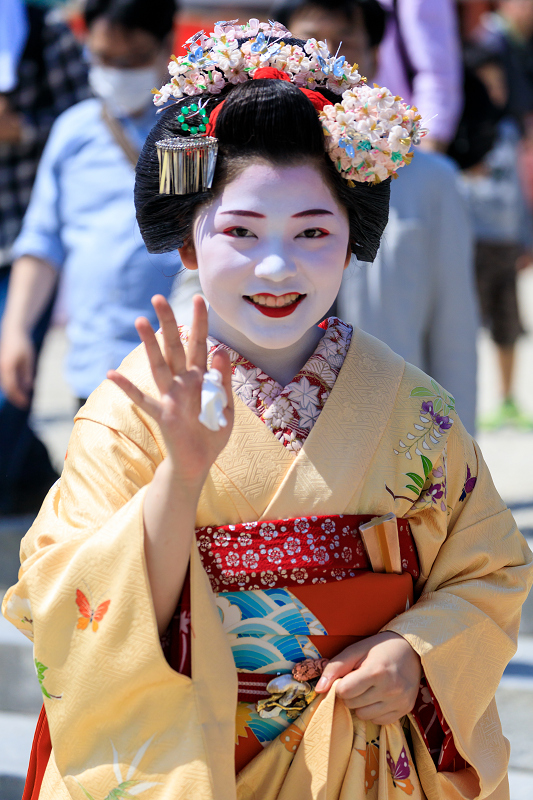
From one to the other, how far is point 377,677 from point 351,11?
7.01ft

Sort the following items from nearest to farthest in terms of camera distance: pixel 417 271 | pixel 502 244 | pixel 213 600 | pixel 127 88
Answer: pixel 213 600 < pixel 417 271 < pixel 127 88 < pixel 502 244

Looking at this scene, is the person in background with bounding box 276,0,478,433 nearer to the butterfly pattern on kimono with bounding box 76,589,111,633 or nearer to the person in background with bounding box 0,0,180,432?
the person in background with bounding box 0,0,180,432

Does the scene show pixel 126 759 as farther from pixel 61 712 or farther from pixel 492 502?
pixel 492 502

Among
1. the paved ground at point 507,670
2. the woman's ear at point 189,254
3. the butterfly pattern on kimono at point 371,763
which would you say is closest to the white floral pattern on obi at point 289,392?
the woman's ear at point 189,254

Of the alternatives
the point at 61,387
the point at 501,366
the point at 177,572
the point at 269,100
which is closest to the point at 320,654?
the point at 177,572

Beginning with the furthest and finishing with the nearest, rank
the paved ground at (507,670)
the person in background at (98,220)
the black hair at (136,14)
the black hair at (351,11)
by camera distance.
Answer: the black hair at (136,14) < the person in background at (98,220) < the black hair at (351,11) < the paved ground at (507,670)

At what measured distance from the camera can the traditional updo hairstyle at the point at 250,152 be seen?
141 centimetres

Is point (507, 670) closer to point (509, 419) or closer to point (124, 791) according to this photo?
point (124, 791)

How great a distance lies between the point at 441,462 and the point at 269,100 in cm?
62

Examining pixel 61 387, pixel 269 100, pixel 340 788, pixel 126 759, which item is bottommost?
pixel 61 387

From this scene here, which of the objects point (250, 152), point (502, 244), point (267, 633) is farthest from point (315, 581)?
point (502, 244)

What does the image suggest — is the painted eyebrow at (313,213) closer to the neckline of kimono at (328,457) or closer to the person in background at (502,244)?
the neckline of kimono at (328,457)

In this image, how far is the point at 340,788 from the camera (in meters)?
1.46

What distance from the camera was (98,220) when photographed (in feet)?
10.4
